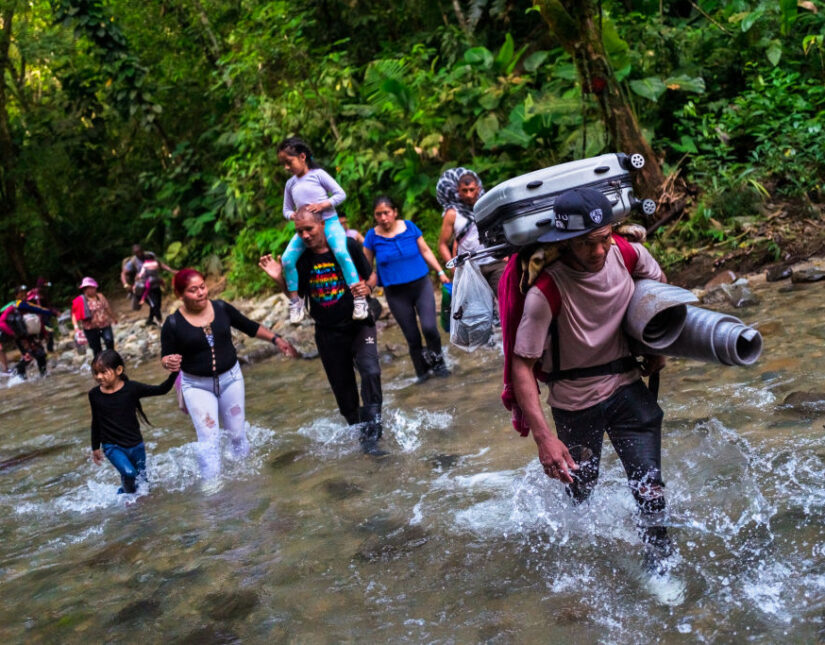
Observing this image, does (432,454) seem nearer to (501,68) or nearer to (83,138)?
(501,68)

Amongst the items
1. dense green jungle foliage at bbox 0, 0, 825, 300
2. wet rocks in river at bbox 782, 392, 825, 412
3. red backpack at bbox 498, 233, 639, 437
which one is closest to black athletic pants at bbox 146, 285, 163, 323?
dense green jungle foliage at bbox 0, 0, 825, 300

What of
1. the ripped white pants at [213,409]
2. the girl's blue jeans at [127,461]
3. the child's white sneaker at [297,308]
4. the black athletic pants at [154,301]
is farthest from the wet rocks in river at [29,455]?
the black athletic pants at [154,301]

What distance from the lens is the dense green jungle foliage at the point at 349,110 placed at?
1252cm

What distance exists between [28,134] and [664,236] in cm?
2220

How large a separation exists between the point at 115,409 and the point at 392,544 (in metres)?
2.71

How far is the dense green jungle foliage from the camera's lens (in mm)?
12523

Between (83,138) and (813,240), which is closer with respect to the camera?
(813,240)

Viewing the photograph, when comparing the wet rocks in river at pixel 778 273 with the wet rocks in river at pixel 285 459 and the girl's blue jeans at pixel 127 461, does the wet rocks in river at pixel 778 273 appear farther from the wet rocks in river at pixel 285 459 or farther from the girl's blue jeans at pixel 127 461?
the girl's blue jeans at pixel 127 461

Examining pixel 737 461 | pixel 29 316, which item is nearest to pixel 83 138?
pixel 29 316

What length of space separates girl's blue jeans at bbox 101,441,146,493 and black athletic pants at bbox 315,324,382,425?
1634mm

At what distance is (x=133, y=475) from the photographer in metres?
6.89

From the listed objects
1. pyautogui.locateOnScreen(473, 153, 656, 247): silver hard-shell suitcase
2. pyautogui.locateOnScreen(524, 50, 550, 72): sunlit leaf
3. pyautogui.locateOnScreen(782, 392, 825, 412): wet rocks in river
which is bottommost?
pyautogui.locateOnScreen(782, 392, 825, 412): wet rocks in river

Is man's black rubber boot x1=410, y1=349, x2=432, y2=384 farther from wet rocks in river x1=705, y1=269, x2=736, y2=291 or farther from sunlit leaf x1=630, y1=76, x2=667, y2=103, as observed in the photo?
sunlit leaf x1=630, y1=76, x2=667, y2=103

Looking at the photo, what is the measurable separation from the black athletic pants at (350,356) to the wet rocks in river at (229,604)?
2.46 metres
